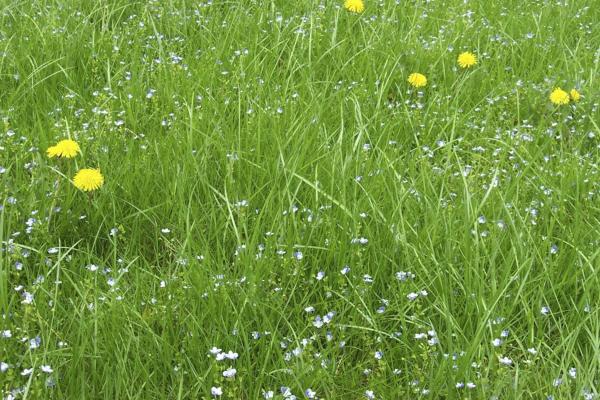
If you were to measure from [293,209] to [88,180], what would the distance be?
69 cm

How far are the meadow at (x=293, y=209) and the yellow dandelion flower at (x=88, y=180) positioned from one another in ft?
0.04

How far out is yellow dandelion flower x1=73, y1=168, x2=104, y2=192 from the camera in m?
2.49

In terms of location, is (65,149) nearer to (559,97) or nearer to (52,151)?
(52,151)

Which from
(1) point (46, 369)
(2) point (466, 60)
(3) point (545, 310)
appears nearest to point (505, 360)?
(3) point (545, 310)

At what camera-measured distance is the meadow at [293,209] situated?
200cm

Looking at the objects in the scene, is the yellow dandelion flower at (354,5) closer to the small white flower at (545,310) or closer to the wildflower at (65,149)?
the wildflower at (65,149)

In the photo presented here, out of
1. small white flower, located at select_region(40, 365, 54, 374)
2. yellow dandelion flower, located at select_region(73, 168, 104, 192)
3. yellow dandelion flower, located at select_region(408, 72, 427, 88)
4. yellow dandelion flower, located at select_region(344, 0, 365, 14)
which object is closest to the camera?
small white flower, located at select_region(40, 365, 54, 374)

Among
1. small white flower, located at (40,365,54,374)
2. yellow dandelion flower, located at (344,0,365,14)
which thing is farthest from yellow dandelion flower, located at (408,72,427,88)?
small white flower, located at (40,365,54,374)

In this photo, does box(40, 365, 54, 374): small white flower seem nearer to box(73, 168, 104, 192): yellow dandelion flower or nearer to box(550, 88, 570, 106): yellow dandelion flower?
box(73, 168, 104, 192): yellow dandelion flower

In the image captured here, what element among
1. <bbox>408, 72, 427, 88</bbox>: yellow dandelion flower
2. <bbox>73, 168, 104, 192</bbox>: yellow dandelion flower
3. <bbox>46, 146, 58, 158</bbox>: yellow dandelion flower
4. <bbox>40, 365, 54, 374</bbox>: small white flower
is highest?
<bbox>408, 72, 427, 88</bbox>: yellow dandelion flower

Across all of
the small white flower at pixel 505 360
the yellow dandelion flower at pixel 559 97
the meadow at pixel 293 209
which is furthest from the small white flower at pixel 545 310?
the yellow dandelion flower at pixel 559 97

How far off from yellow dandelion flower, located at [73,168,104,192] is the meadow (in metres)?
0.01

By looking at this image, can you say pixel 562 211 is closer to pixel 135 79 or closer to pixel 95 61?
pixel 135 79

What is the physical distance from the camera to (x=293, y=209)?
243 cm
